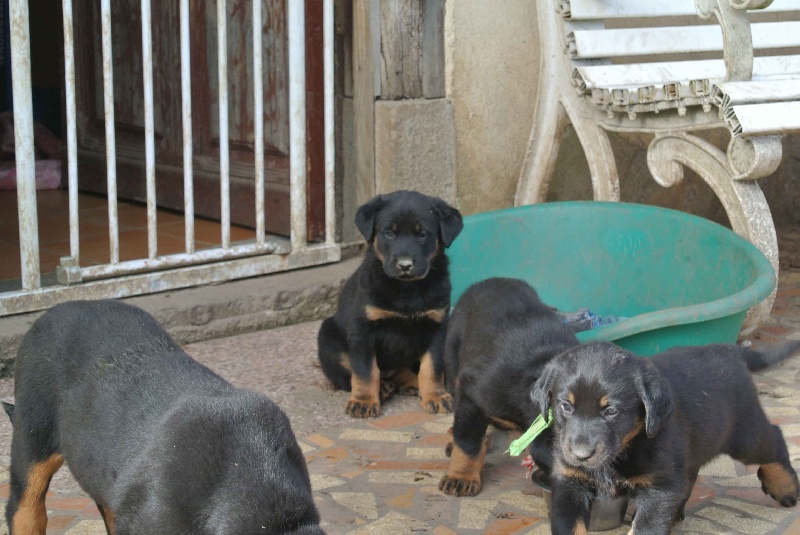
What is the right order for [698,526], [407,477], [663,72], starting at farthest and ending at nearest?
[663,72], [407,477], [698,526]

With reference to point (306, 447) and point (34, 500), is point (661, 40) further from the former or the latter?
point (34, 500)

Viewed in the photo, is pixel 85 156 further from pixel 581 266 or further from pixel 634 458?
pixel 634 458

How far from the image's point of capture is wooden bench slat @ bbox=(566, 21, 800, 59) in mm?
5500

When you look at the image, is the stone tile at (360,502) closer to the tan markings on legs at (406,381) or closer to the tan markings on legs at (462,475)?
the tan markings on legs at (462,475)

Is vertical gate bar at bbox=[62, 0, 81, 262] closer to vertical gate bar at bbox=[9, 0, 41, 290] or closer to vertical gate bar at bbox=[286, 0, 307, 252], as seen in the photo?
vertical gate bar at bbox=[9, 0, 41, 290]

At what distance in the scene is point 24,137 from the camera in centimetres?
456

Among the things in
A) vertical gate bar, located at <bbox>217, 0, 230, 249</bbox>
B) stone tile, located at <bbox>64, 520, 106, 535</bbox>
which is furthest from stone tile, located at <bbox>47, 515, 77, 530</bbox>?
→ vertical gate bar, located at <bbox>217, 0, 230, 249</bbox>

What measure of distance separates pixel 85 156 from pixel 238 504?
565cm

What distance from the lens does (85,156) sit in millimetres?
7234

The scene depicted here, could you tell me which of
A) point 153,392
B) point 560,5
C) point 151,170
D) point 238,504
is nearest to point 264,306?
point 151,170

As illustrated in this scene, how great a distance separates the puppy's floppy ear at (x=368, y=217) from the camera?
4.47m

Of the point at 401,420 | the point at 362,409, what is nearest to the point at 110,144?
the point at 362,409

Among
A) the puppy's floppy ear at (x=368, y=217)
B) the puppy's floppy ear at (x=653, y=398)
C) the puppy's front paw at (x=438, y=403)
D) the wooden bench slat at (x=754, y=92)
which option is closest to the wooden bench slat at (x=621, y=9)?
the wooden bench slat at (x=754, y=92)

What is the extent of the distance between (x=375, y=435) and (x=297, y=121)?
190 centimetres
